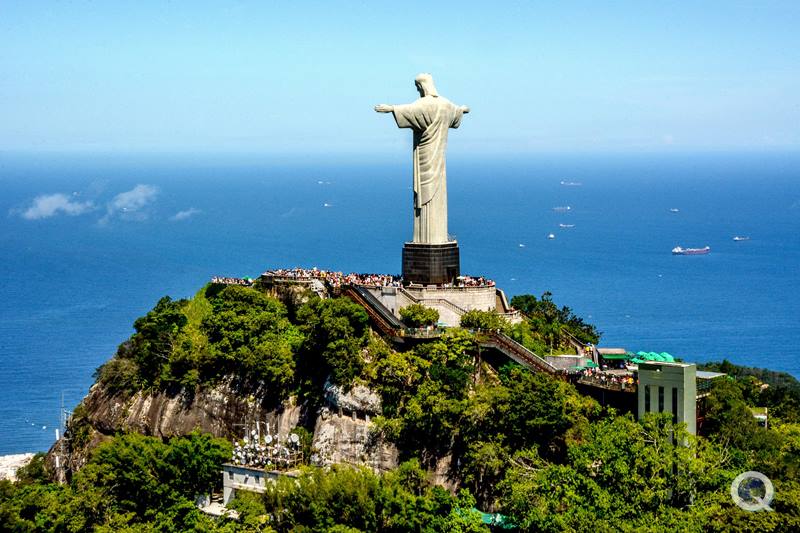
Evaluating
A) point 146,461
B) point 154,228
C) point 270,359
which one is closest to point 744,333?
point 270,359

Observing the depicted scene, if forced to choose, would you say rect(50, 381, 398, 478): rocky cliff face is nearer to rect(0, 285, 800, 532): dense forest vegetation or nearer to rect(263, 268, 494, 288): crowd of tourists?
rect(0, 285, 800, 532): dense forest vegetation

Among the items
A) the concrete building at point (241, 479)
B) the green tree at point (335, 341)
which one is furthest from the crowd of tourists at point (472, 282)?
the concrete building at point (241, 479)

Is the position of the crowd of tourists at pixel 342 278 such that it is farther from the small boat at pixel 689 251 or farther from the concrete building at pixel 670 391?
the small boat at pixel 689 251

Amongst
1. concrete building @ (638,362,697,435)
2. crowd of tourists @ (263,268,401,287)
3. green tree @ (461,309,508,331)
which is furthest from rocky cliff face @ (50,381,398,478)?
concrete building @ (638,362,697,435)

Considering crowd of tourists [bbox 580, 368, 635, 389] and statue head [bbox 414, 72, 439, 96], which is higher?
statue head [bbox 414, 72, 439, 96]

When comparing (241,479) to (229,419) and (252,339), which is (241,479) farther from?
(252,339)

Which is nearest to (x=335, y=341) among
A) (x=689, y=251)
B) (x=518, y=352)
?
(x=518, y=352)
